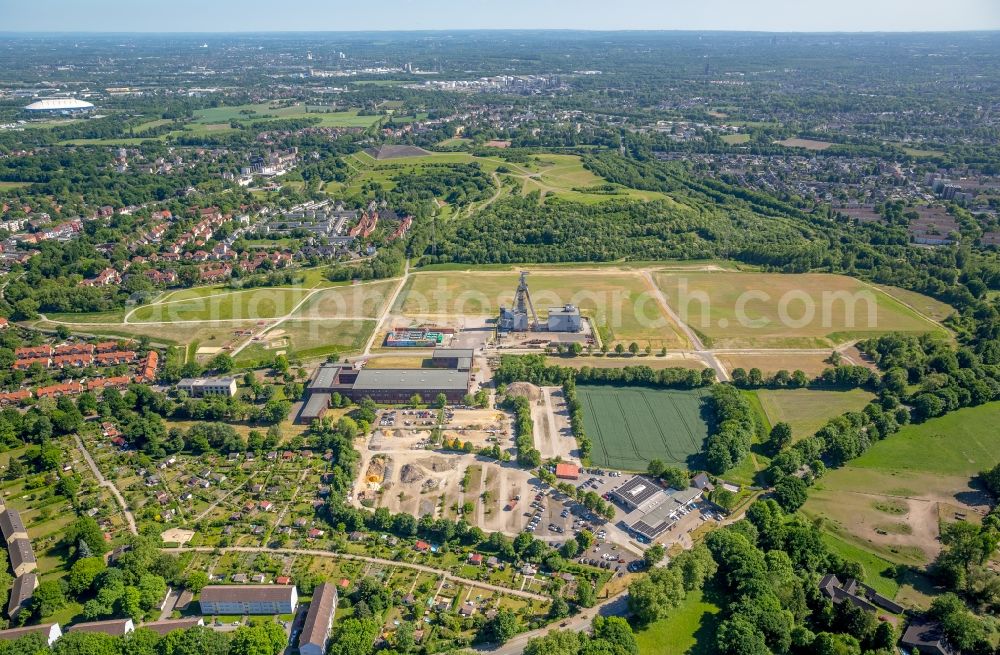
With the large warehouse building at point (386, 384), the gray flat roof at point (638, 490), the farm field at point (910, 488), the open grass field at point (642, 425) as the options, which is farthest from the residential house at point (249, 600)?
the farm field at point (910, 488)

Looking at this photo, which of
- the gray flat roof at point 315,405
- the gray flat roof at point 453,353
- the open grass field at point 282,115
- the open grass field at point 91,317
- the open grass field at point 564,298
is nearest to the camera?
the gray flat roof at point 315,405

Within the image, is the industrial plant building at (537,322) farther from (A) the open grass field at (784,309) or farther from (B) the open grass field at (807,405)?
(B) the open grass field at (807,405)

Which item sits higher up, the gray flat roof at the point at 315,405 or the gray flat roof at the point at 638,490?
the gray flat roof at the point at 315,405

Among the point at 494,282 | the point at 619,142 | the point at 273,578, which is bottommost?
the point at 273,578

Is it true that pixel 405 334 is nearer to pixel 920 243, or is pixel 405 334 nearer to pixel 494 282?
pixel 494 282

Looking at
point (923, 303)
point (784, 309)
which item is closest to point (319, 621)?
point (784, 309)

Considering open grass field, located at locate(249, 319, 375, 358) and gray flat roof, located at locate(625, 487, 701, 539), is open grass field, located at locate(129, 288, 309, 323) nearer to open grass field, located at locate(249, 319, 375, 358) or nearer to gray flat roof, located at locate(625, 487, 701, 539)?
open grass field, located at locate(249, 319, 375, 358)

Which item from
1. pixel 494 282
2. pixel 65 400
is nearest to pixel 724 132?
pixel 494 282
